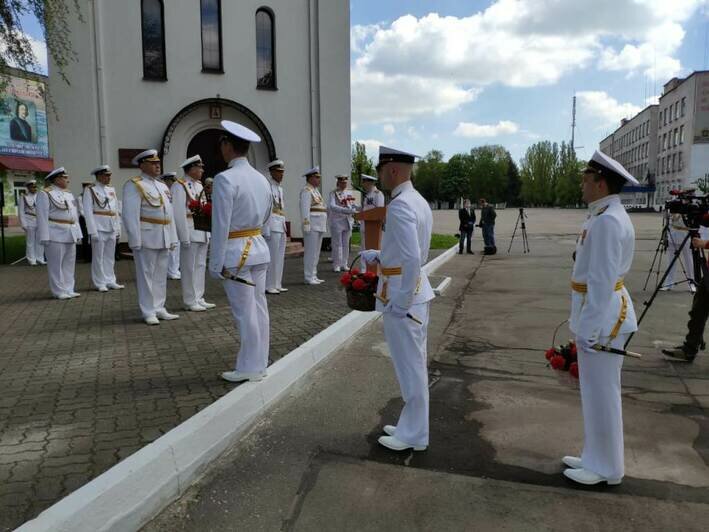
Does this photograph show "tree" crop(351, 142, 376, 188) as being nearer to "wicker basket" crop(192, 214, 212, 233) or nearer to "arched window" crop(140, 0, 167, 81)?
"arched window" crop(140, 0, 167, 81)

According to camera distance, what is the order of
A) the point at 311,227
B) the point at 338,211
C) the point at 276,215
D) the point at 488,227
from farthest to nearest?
1. the point at 488,227
2. the point at 338,211
3. the point at 311,227
4. the point at 276,215

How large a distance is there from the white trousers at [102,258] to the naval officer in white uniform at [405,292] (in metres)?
8.49

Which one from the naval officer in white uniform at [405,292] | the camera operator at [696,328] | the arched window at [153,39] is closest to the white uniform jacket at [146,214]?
the naval officer in white uniform at [405,292]

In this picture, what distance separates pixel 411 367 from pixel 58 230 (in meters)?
8.45

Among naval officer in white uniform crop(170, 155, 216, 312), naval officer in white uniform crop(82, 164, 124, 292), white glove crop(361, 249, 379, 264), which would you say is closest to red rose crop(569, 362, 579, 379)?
white glove crop(361, 249, 379, 264)

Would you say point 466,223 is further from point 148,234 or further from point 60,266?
point 148,234

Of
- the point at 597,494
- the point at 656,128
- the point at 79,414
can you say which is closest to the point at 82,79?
the point at 79,414

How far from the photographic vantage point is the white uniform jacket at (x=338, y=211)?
13258 millimetres

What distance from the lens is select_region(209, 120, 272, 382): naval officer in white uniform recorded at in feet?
15.8

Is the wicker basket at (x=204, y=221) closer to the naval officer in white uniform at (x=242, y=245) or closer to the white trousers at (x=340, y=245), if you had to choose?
the naval officer in white uniform at (x=242, y=245)

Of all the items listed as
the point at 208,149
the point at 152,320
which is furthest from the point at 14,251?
the point at 152,320

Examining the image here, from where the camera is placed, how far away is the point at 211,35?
1688cm

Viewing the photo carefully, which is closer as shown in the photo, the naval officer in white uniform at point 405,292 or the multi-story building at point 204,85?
the naval officer in white uniform at point 405,292

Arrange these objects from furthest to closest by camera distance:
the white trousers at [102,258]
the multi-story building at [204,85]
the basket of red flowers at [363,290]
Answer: the multi-story building at [204,85]
the white trousers at [102,258]
the basket of red flowers at [363,290]
